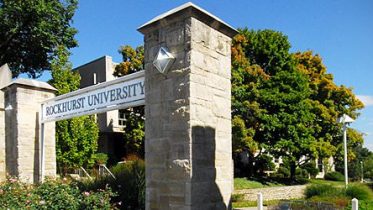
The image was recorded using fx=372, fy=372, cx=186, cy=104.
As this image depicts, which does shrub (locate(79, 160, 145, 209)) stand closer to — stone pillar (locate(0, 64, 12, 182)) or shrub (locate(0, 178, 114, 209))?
shrub (locate(0, 178, 114, 209))

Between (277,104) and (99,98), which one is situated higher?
(277,104)

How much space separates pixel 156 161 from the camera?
5.10 meters

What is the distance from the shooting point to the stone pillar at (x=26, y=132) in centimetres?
977

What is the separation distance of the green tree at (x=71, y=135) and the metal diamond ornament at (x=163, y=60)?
47.5 ft

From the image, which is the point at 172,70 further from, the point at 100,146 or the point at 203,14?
the point at 100,146

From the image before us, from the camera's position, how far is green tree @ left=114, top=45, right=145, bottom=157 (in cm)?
2152

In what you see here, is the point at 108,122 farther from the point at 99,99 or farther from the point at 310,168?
the point at 99,99

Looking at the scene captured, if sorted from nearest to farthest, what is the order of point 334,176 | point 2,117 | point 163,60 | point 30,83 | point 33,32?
point 163,60
point 30,83
point 2,117
point 33,32
point 334,176

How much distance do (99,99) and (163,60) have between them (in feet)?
10.9

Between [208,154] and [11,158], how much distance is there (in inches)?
288

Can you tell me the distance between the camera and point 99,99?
7988 mm

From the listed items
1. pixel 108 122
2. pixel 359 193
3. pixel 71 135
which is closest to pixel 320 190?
pixel 359 193

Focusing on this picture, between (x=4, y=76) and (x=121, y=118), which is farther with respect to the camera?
(x=121, y=118)

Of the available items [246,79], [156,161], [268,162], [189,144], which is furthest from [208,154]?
[268,162]
